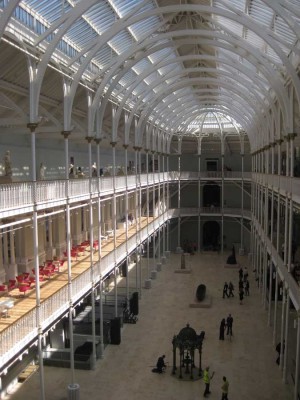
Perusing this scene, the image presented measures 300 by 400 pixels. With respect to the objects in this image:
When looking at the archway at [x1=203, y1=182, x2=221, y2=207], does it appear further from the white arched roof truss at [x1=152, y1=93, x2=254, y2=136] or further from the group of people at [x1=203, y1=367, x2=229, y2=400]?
the group of people at [x1=203, y1=367, x2=229, y2=400]

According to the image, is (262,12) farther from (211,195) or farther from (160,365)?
(211,195)

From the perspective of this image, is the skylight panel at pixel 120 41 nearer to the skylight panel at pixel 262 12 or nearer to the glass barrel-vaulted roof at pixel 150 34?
the glass barrel-vaulted roof at pixel 150 34

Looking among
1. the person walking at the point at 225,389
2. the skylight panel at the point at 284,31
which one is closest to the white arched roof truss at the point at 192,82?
the skylight panel at the point at 284,31

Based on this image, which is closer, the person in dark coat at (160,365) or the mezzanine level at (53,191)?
the mezzanine level at (53,191)

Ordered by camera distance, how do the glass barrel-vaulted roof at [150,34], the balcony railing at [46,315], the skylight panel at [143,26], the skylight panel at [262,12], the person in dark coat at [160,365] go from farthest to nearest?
the skylight panel at [143,26]
the person in dark coat at [160,365]
the skylight panel at [262,12]
the glass barrel-vaulted roof at [150,34]
the balcony railing at [46,315]

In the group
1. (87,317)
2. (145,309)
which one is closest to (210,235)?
(145,309)

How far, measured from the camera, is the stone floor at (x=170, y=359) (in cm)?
1630

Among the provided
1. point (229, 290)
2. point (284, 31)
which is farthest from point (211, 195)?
point (284, 31)

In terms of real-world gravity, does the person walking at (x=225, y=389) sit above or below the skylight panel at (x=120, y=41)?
below

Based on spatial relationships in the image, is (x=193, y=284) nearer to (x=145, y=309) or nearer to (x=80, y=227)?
(x=145, y=309)

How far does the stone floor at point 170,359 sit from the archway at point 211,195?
19203 millimetres

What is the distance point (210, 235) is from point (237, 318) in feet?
77.3

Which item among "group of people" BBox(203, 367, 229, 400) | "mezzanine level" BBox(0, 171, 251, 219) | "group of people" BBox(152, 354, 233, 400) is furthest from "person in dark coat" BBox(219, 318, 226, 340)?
"mezzanine level" BBox(0, 171, 251, 219)

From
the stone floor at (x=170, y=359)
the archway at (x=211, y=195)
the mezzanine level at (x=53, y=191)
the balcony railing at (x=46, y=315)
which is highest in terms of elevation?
the mezzanine level at (x=53, y=191)
